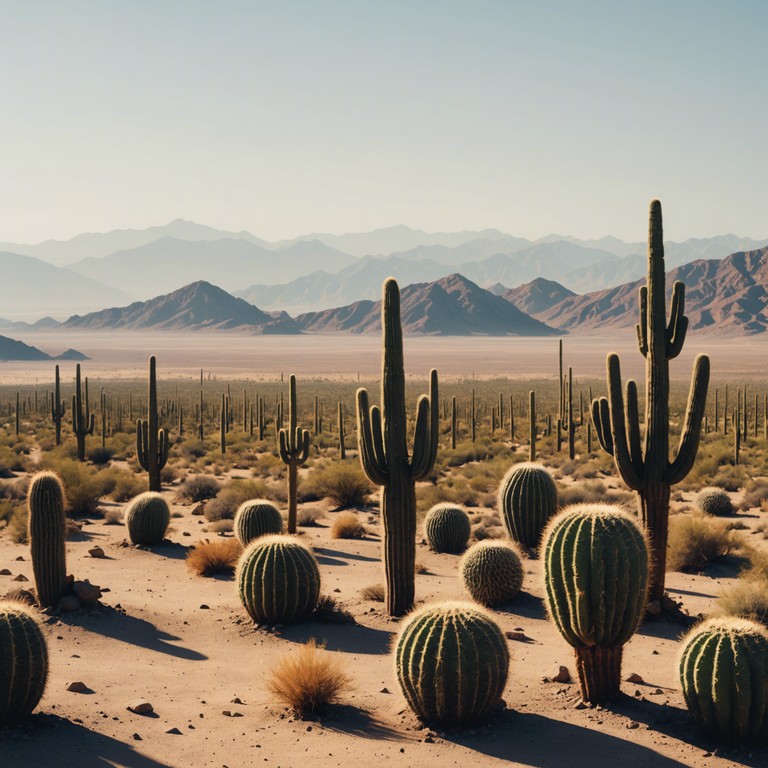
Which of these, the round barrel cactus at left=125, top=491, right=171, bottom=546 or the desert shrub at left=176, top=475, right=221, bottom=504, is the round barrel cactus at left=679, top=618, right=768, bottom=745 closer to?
the round barrel cactus at left=125, top=491, right=171, bottom=546

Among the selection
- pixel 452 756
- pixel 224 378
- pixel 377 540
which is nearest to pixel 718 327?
pixel 224 378

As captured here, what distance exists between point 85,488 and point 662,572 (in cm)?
1491

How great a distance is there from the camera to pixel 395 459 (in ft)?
42.9

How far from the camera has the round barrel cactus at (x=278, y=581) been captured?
41.6 ft

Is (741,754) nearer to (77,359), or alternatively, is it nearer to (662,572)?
(662,572)

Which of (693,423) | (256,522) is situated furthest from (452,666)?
(256,522)

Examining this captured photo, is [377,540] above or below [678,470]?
below

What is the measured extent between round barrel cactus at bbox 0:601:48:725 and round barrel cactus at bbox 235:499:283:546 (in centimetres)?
859

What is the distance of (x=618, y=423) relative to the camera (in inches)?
510

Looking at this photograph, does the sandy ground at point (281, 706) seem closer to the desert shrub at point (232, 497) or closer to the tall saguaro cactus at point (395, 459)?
the tall saguaro cactus at point (395, 459)

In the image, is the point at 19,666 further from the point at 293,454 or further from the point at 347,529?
the point at 347,529

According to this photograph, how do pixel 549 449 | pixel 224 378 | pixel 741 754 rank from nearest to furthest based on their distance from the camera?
pixel 741 754 → pixel 549 449 → pixel 224 378

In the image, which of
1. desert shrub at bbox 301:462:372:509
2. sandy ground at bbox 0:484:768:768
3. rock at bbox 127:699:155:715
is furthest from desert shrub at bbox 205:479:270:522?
rock at bbox 127:699:155:715

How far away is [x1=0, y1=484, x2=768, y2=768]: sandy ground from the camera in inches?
332
